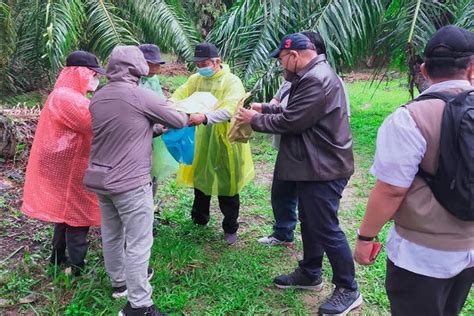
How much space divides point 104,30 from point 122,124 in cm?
432

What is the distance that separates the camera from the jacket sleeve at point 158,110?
2.82 meters

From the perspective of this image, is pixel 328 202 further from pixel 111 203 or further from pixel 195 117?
pixel 111 203

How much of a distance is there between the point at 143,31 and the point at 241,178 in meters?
A: 4.61

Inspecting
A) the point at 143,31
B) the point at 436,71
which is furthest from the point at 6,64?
the point at 436,71

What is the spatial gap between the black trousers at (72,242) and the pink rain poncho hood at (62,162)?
0.30 ft

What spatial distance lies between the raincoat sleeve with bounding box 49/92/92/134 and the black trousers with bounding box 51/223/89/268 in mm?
753

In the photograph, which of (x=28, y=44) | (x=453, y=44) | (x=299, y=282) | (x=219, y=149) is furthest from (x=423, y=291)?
(x=28, y=44)

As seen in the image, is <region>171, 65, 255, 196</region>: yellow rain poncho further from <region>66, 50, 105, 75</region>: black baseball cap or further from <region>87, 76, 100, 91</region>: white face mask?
<region>66, 50, 105, 75</region>: black baseball cap

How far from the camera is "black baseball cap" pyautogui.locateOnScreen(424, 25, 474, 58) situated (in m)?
1.80

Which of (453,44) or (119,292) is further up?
(453,44)

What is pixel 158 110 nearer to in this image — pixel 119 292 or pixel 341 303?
pixel 119 292

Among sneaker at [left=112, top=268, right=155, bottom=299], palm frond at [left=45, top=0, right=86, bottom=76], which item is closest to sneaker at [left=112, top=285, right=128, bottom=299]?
sneaker at [left=112, top=268, right=155, bottom=299]

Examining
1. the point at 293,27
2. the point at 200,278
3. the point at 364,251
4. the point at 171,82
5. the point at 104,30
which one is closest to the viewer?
the point at 364,251

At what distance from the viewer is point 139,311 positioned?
2930 mm
